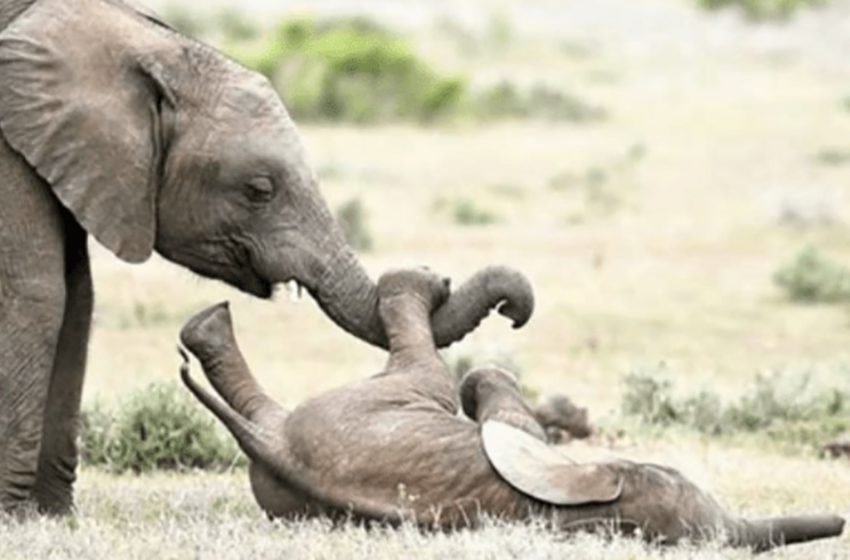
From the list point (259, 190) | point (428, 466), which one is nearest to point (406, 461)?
point (428, 466)

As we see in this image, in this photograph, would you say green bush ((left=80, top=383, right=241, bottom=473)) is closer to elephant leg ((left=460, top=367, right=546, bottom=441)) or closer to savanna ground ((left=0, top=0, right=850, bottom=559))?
savanna ground ((left=0, top=0, right=850, bottom=559))

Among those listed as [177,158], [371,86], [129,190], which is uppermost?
[177,158]

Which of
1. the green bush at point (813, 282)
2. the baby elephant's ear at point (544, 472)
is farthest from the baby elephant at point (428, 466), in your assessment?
the green bush at point (813, 282)

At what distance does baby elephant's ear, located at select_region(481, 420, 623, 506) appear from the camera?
30.9ft

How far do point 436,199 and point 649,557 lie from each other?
1771cm

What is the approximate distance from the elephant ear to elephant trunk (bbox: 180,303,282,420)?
0.39 metres

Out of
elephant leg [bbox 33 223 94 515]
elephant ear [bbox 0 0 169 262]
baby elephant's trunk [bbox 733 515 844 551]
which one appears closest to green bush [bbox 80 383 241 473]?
elephant leg [bbox 33 223 94 515]

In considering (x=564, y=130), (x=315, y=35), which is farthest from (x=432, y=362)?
(x=315, y=35)

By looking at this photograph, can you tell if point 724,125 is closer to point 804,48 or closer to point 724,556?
point 804,48

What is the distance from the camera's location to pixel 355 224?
23000 millimetres

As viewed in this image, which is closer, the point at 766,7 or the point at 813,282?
the point at 813,282

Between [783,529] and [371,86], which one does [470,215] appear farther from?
[783,529]

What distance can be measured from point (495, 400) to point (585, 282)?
11.3 meters

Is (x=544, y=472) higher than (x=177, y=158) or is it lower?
lower
